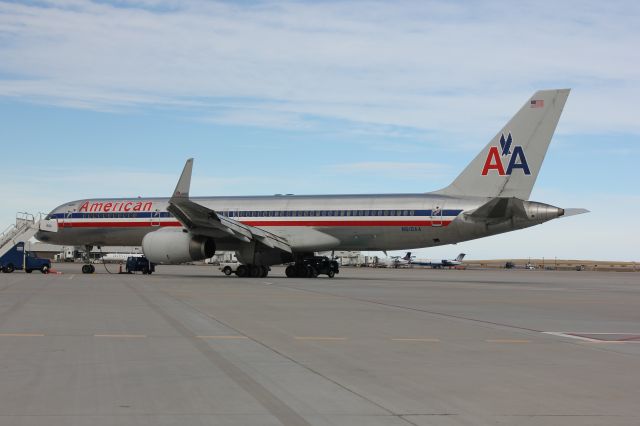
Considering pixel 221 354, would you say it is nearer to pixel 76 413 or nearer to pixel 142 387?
pixel 142 387

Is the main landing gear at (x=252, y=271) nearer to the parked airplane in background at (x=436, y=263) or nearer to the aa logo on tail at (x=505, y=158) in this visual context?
the aa logo on tail at (x=505, y=158)

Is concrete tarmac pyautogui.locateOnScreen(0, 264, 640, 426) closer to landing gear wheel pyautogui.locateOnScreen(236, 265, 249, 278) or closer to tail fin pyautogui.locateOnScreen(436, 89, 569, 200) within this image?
tail fin pyautogui.locateOnScreen(436, 89, 569, 200)

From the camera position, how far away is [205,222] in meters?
41.7

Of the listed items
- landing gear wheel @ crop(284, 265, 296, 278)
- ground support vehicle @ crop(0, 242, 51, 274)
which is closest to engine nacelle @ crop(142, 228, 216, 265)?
landing gear wheel @ crop(284, 265, 296, 278)

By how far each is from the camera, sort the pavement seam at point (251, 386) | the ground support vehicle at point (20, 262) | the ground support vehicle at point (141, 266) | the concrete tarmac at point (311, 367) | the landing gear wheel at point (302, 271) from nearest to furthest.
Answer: the pavement seam at point (251, 386)
the concrete tarmac at point (311, 367)
the landing gear wheel at point (302, 271)
the ground support vehicle at point (20, 262)
the ground support vehicle at point (141, 266)

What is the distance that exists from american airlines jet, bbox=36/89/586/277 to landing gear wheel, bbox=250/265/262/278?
0.06 meters

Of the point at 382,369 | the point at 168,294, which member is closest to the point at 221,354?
the point at 382,369

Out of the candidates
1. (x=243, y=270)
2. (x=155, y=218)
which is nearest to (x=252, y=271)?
(x=243, y=270)

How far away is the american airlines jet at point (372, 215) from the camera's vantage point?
3997 centimetres

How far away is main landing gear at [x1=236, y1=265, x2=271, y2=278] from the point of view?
45469 millimetres

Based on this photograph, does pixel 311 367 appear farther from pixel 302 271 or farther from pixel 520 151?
pixel 302 271

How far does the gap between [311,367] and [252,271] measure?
35291 mm

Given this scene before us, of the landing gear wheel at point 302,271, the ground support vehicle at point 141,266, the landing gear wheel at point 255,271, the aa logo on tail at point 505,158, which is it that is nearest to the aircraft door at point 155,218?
the ground support vehicle at point 141,266

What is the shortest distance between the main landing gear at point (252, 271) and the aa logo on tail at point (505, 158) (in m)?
13.7
